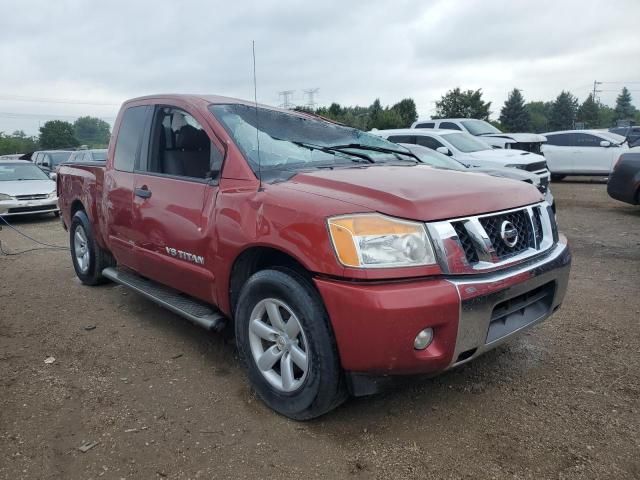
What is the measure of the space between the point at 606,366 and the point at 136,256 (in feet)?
11.2

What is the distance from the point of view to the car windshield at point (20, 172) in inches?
467

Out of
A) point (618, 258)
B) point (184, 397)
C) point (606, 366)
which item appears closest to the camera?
point (184, 397)

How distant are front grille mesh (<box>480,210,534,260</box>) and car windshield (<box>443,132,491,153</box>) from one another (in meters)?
8.39

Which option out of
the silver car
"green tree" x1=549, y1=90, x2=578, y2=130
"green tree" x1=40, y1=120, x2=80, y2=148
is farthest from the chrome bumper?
"green tree" x1=549, y1=90, x2=578, y2=130

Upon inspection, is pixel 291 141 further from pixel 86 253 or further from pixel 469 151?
pixel 469 151

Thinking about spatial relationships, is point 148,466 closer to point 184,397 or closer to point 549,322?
point 184,397

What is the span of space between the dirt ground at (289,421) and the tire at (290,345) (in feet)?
0.51

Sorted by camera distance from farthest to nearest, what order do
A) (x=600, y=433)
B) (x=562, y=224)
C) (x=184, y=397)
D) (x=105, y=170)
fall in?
(x=562, y=224), (x=105, y=170), (x=184, y=397), (x=600, y=433)

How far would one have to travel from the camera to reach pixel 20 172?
39.9ft

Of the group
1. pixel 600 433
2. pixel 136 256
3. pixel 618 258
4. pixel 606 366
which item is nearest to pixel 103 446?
pixel 136 256

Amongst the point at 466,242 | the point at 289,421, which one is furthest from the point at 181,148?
the point at 466,242

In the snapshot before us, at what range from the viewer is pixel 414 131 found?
451 inches

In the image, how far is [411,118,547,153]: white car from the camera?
13.9m

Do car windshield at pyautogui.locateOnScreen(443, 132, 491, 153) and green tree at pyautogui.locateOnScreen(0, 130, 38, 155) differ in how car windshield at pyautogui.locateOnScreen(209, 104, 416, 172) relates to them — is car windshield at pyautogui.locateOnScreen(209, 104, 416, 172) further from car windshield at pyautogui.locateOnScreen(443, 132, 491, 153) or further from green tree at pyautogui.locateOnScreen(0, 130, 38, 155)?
green tree at pyautogui.locateOnScreen(0, 130, 38, 155)
